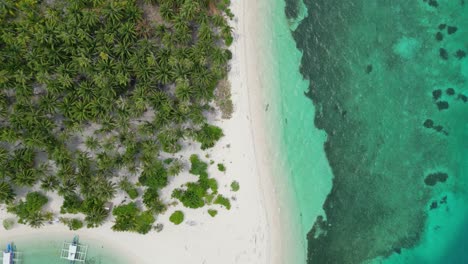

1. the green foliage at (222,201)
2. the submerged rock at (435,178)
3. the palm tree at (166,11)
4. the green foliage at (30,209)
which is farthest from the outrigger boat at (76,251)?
the submerged rock at (435,178)

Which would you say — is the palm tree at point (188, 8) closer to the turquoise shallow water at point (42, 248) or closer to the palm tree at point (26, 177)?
the palm tree at point (26, 177)

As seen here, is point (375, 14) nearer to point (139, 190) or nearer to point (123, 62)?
point (123, 62)

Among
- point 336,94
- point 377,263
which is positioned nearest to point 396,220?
point 377,263

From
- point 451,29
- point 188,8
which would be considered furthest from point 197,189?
point 451,29

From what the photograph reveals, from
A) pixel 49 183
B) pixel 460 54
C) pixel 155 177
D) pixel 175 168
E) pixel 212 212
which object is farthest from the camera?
pixel 460 54

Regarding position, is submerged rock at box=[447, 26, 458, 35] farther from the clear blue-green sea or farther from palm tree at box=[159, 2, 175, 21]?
palm tree at box=[159, 2, 175, 21]

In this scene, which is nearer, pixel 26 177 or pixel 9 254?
pixel 26 177

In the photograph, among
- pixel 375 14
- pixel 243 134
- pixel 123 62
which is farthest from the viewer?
pixel 375 14

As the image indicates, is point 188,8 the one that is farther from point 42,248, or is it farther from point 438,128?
point 438,128
